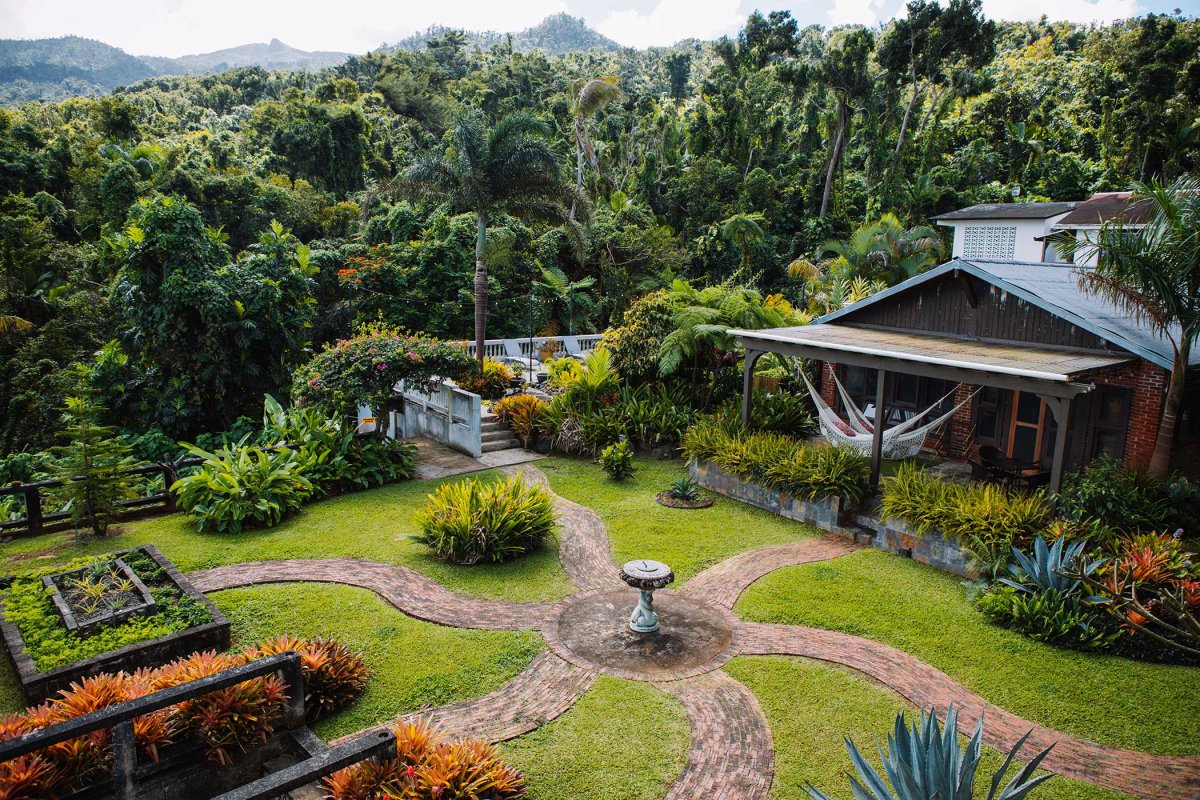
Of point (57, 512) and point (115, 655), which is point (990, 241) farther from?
point (115, 655)

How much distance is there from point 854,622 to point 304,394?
9483 millimetres

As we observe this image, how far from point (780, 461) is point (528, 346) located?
12316 millimetres

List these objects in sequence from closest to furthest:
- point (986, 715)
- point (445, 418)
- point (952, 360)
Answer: point (986, 715), point (952, 360), point (445, 418)

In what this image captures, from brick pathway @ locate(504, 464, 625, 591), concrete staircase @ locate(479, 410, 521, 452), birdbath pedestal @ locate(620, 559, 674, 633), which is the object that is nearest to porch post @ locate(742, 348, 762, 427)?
brick pathway @ locate(504, 464, 625, 591)

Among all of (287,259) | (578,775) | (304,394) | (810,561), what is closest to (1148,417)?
(810,561)

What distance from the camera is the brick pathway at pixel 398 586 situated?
311 inches

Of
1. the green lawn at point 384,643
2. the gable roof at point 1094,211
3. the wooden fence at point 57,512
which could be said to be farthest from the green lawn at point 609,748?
the gable roof at point 1094,211

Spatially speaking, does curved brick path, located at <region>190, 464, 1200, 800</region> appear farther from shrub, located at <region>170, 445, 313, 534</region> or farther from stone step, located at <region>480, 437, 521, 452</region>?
stone step, located at <region>480, 437, 521, 452</region>

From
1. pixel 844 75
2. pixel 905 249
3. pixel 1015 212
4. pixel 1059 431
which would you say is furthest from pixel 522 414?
pixel 844 75

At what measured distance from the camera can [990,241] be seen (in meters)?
24.3

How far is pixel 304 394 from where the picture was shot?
12.7 metres

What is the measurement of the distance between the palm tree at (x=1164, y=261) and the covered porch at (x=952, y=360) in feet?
3.25

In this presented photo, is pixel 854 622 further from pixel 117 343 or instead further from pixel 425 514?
pixel 117 343

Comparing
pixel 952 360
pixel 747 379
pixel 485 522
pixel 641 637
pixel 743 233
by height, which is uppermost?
pixel 743 233
